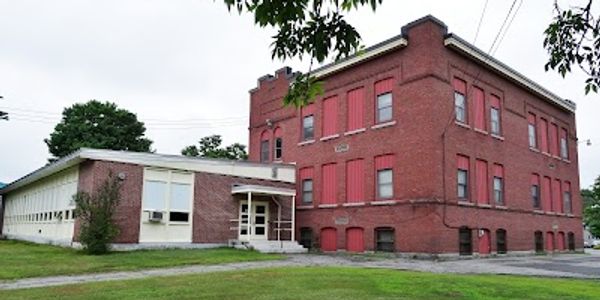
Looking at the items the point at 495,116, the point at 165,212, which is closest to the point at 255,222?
the point at 165,212

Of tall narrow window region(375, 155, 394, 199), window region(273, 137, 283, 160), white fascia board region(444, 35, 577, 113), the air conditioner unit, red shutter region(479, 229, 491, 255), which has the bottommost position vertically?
red shutter region(479, 229, 491, 255)

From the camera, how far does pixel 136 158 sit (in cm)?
2192

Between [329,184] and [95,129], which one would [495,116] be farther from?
[95,129]

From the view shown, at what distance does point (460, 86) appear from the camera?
24453 millimetres

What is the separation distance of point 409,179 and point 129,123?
37.2 m

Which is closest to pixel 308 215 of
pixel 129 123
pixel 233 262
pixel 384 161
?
pixel 384 161

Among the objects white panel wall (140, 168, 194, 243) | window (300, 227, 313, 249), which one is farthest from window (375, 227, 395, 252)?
white panel wall (140, 168, 194, 243)

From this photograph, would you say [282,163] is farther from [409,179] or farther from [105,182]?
[105,182]

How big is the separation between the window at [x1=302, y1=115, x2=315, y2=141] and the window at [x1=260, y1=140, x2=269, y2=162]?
147 inches

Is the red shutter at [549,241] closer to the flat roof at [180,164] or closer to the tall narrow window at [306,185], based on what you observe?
the tall narrow window at [306,185]

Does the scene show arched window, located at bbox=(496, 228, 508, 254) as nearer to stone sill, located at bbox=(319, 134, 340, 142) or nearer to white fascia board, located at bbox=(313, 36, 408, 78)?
stone sill, located at bbox=(319, 134, 340, 142)

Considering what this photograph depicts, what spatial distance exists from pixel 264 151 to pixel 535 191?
16209mm

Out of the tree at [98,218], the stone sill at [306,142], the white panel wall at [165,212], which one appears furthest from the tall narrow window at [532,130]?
the tree at [98,218]

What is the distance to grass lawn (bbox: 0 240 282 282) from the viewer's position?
47.6 feet
